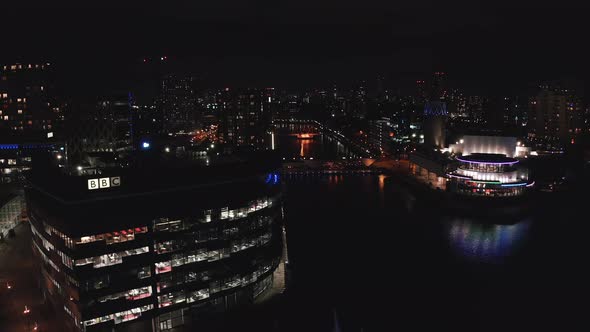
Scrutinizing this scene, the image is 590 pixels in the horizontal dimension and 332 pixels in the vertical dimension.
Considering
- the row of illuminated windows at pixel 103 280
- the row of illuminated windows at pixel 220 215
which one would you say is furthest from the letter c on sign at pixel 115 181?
the row of illuminated windows at pixel 103 280

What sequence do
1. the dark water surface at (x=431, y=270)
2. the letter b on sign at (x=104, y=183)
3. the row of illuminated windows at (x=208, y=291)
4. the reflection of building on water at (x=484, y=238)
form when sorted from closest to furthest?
the letter b on sign at (x=104, y=183) → the row of illuminated windows at (x=208, y=291) → the dark water surface at (x=431, y=270) → the reflection of building on water at (x=484, y=238)

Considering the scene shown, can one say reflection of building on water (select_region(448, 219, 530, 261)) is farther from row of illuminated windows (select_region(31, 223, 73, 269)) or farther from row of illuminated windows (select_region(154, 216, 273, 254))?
row of illuminated windows (select_region(31, 223, 73, 269))

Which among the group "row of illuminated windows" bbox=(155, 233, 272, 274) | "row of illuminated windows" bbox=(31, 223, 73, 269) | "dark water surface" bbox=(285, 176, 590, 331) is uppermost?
"row of illuminated windows" bbox=(31, 223, 73, 269)

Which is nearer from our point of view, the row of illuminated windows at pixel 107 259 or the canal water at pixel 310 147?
the row of illuminated windows at pixel 107 259

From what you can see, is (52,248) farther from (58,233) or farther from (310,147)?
(310,147)

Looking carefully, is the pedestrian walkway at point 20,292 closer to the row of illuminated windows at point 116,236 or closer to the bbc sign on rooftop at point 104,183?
the row of illuminated windows at point 116,236

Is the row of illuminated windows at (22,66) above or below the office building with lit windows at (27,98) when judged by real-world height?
above

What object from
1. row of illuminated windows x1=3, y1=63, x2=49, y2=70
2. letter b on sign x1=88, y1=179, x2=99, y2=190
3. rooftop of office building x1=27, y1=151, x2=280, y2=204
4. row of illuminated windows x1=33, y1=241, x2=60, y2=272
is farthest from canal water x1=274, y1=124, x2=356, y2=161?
letter b on sign x1=88, y1=179, x2=99, y2=190

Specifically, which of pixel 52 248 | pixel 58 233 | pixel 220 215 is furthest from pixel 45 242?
pixel 220 215
